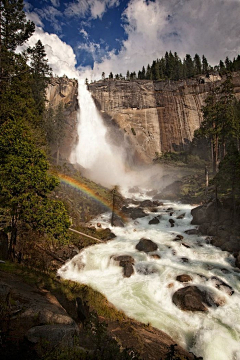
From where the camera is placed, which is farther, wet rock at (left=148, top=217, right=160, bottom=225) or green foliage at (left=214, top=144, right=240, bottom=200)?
wet rock at (left=148, top=217, right=160, bottom=225)

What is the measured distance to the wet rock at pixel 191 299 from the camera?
40.1 feet

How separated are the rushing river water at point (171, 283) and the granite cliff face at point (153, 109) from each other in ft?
189

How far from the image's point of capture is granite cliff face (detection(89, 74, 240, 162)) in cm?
7662

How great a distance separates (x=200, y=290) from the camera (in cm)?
1335

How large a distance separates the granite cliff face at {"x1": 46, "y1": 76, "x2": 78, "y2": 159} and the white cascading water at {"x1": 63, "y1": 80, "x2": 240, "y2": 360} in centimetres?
5257

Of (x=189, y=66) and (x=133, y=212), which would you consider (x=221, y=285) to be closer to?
(x=133, y=212)

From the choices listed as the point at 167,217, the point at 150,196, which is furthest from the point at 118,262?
the point at 150,196

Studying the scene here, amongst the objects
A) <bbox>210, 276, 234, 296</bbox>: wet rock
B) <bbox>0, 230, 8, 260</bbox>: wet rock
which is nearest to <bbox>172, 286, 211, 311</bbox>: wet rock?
<bbox>210, 276, 234, 296</bbox>: wet rock

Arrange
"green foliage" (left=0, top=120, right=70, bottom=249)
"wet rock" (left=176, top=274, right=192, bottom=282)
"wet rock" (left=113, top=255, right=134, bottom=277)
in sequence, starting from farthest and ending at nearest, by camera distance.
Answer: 1. "wet rock" (left=113, top=255, right=134, bottom=277)
2. "wet rock" (left=176, top=274, right=192, bottom=282)
3. "green foliage" (left=0, top=120, right=70, bottom=249)

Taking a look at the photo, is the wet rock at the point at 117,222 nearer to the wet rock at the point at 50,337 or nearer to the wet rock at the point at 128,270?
the wet rock at the point at 128,270

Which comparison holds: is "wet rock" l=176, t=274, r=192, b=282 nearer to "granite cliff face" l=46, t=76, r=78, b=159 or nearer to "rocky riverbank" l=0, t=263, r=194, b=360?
"rocky riverbank" l=0, t=263, r=194, b=360

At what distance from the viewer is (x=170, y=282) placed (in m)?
14.8

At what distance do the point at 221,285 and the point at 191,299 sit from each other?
10.8ft

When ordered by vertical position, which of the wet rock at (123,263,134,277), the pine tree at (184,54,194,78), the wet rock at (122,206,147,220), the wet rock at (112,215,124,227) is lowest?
the wet rock at (122,206,147,220)
